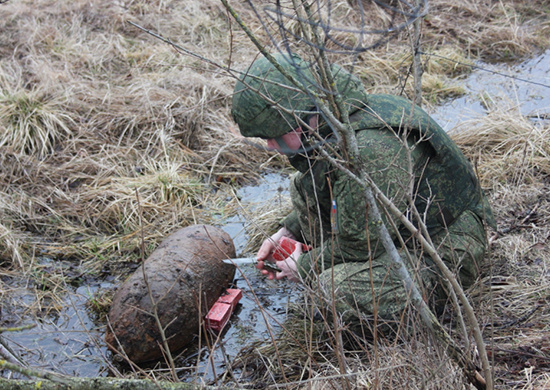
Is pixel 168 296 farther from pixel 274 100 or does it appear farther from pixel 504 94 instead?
pixel 504 94

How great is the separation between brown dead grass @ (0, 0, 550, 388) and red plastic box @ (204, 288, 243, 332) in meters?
0.71

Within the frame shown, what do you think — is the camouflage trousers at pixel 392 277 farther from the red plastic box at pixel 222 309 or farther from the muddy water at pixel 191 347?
the red plastic box at pixel 222 309

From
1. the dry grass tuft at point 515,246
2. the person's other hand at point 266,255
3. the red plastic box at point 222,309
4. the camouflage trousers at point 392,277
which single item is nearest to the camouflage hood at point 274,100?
the person's other hand at point 266,255

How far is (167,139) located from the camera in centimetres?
534

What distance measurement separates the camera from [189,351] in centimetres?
324

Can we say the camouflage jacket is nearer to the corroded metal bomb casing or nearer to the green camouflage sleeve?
the green camouflage sleeve

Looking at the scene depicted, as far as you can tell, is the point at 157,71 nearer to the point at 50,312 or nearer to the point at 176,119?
the point at 176,119

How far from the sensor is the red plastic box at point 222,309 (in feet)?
10.6

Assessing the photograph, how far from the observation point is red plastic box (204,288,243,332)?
3221mm

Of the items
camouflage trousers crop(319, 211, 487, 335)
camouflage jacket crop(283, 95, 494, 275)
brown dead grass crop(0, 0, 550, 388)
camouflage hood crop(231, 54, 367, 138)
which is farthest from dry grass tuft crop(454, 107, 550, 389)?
camouflage hood crop(231, 54, 367, 138)

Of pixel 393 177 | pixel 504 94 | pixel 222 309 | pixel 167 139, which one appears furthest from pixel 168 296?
pixel 504 94

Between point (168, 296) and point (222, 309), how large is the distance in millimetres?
417

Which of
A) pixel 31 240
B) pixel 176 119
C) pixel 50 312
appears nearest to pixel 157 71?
pixel 176 119

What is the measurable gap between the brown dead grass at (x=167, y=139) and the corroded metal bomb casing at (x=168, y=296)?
327 mm
